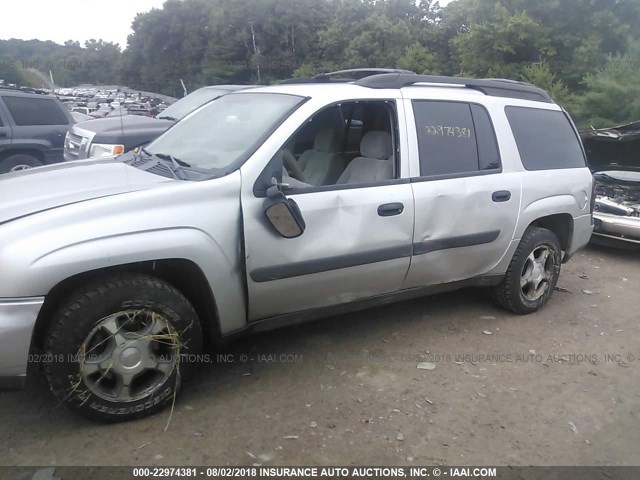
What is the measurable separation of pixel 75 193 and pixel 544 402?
2940mm

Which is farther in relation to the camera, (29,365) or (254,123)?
(254,123)

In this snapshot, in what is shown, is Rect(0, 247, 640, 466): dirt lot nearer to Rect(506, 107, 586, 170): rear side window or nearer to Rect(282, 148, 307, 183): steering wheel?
Rect(282, 148, 307, 183): steering wheel

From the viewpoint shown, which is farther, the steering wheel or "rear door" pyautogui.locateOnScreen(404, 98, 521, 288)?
"rear door" pyautogui.locateOnScreen(404, 98, 521, 288)

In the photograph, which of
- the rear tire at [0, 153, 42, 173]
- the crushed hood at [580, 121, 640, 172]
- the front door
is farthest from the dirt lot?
the rear tire at [0, 153, 42, 173]

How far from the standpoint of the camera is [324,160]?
417cm

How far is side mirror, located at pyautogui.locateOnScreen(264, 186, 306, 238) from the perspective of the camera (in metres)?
2.92

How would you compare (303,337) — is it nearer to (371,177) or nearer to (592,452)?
(371,177)

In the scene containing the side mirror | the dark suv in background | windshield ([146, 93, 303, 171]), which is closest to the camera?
the side mirror

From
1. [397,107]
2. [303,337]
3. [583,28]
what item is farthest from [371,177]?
[583,28]

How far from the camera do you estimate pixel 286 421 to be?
292 centimetres

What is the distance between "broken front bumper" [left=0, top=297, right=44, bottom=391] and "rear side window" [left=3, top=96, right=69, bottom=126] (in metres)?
6.95

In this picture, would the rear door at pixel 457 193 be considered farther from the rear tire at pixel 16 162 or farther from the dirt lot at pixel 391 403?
the rear tire at pixel 16 162

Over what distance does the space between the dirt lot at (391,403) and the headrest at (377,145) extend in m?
1.33

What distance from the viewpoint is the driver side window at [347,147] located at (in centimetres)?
362
